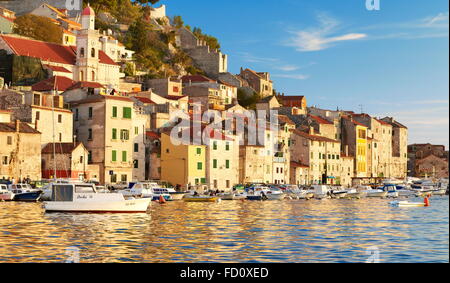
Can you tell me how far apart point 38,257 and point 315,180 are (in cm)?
7952

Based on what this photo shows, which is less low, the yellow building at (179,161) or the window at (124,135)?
the window at (124,135)

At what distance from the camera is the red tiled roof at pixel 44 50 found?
3359 inches

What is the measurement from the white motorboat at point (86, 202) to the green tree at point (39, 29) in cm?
6245

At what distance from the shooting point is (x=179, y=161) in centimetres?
7194

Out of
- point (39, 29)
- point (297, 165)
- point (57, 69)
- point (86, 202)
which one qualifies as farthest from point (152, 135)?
point (39, 29)

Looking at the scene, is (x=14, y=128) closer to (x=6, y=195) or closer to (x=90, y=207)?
(x=6, y=195)

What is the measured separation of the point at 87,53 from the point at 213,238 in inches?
2632

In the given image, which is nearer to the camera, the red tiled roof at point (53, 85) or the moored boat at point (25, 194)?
the moored boat at point (25, 194)

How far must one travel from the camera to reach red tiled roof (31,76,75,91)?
2894 inches

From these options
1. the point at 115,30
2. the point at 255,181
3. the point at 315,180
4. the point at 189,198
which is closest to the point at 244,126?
the point at 255,181

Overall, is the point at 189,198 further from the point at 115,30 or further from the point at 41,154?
the point at 115,30

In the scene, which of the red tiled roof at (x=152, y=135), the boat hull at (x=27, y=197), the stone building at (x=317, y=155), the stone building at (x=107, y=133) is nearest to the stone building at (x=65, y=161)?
the stone building at (x=107, y=133)

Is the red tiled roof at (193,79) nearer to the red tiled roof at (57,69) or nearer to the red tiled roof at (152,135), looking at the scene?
the red tiled roof at (57,69)

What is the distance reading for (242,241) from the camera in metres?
24.3
